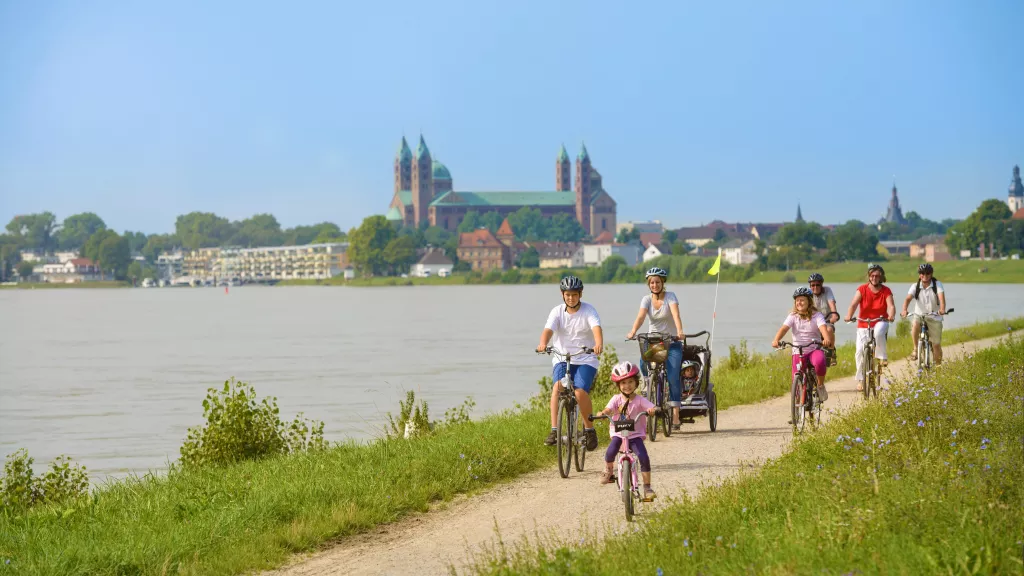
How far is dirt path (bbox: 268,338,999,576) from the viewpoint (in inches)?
322

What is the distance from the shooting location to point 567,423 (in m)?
10.7

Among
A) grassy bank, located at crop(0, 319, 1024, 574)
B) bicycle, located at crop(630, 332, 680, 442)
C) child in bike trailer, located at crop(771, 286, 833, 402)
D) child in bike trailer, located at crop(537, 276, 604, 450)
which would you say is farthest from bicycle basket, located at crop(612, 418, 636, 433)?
child in bike trailer, located at crop(771, 286, 833, 402)

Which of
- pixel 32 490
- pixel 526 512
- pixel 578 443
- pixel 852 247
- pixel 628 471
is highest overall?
pixel 852 247

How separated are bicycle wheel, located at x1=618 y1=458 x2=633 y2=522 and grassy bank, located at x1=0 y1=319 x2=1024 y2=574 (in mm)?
1838

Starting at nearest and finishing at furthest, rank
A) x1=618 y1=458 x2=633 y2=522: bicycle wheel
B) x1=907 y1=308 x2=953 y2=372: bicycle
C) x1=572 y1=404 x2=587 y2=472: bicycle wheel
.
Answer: x1=618 y1=458 x2=633 y2=522: bicycle wheel, x1=572 y1=404 x2=587 y2=472: bicycle wheel, x1=907 y1=308 x2=953 y2=372: bicycle

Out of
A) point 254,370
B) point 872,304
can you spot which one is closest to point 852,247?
point 254,370

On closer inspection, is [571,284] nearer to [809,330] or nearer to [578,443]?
[578,443]

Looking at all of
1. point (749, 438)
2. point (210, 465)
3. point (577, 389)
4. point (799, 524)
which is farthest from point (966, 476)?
point (210, 465)

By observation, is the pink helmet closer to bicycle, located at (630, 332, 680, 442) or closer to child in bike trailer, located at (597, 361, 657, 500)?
child in bike trailer, located at (597, 361, 657, 500)

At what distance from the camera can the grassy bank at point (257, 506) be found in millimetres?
8211

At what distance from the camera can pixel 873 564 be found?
602 cm

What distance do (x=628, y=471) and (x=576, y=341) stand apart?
2.19m

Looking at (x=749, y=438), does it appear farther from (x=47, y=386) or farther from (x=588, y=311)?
(x=47, y=386)

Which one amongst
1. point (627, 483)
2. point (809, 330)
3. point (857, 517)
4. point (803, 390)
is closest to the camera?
point (857, 517)
